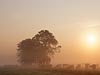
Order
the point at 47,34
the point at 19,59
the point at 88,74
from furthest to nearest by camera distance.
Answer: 1. the point at 19,59
2. the point at 47,34
3. the point at 88,74

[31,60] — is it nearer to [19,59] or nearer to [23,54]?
[23,54]

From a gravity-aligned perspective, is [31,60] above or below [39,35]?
below

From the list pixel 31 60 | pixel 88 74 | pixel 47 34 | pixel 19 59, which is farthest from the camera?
pixel 19 59

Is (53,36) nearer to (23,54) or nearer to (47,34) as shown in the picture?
(47,34)

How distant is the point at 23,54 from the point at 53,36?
13.7 m

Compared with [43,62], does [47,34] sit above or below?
above

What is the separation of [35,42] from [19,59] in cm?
1797

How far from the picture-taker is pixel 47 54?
9081 cm

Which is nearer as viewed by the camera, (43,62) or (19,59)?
(43,62)

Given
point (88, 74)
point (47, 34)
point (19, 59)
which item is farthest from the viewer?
point (19, 59)

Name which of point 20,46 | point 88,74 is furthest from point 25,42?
point 88,74

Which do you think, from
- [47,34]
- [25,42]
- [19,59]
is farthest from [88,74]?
[19,59]

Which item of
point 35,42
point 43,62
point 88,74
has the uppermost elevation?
point 35,42

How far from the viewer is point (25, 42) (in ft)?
308
